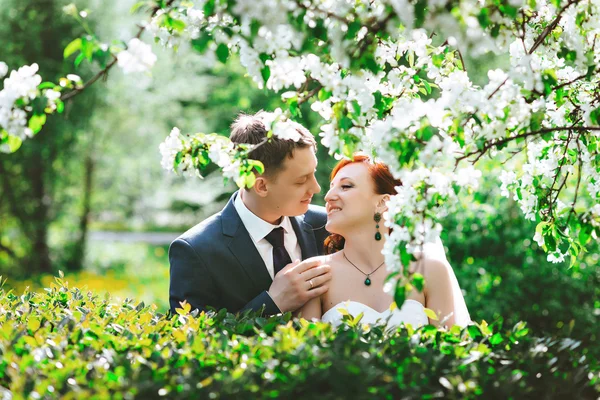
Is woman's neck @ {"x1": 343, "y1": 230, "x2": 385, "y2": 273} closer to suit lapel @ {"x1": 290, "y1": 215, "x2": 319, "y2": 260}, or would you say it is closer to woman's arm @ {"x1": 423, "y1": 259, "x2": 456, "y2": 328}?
woman's arm @ {"x1": 423, "y1": 259, "x2": 456, "y2": 328}

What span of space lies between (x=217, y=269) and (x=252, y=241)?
307 mm

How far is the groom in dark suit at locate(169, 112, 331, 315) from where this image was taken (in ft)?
13.1

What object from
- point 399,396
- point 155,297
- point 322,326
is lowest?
point 399,396

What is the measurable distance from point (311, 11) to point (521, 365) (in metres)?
1.69

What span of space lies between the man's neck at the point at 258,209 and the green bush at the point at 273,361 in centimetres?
125

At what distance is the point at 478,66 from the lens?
15414mm

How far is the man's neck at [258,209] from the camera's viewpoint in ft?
13.9

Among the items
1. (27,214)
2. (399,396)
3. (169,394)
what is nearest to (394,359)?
(399,396)

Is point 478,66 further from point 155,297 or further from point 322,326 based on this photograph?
point 322,326

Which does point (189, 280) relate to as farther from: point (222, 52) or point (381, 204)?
→ point (222, 52)

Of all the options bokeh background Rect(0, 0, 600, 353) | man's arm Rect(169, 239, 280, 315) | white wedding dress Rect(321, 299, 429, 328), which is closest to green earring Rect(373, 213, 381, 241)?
white wedding dress Rect(321, 299, 429, 328)

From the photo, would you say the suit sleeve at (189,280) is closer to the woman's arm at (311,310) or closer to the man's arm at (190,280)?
the man's arm at (190,280)

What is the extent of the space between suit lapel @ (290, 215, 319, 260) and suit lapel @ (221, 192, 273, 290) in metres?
0.42

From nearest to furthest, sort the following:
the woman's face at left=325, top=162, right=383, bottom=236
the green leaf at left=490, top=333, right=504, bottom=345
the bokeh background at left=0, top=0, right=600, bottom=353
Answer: the green leaf at left=490, top=333, right=504, bottom=345
the woman's face at left=325, top=162, right=383, bottom=236
the bokeh background at left=0, top=0, right=600, bottom=353
